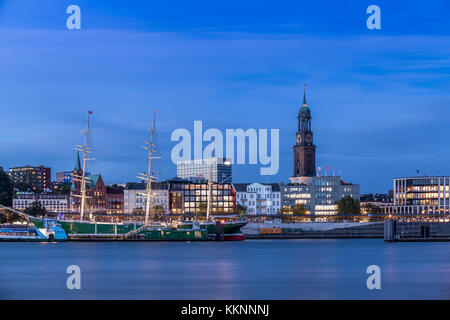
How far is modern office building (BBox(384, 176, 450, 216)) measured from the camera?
162125mm

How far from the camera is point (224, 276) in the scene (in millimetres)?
47594

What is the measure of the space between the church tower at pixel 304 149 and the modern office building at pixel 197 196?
2708 cm

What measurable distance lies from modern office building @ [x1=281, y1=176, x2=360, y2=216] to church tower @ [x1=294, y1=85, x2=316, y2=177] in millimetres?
13056

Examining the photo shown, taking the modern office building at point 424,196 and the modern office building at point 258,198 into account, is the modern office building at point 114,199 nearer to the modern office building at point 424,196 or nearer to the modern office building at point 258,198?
the modern office building at point 258,198

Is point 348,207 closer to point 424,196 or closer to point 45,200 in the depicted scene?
point 424,196

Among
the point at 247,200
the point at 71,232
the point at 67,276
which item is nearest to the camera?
the point at 67,276

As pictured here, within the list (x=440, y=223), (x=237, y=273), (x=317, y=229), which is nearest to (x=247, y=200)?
(x=317, y=229)

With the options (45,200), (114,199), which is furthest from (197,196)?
(45,200)

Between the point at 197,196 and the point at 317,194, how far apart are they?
26474 mm

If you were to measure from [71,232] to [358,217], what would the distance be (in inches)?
2473

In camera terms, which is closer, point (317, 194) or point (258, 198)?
point (258, 198)

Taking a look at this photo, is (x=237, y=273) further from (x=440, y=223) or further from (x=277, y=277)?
(x=440, y=223)

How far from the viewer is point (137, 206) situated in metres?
174

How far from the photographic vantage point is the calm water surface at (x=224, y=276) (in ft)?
123
